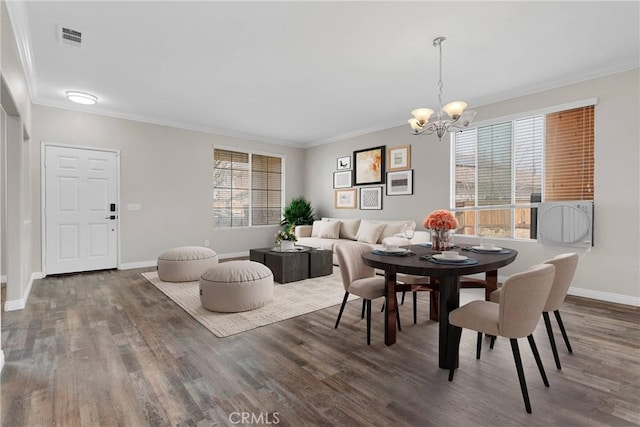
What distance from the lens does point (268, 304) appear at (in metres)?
3.53

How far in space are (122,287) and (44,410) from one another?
2785 mm

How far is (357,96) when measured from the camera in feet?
15.1

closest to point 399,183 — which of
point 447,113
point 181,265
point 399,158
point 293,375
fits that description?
point 399,158

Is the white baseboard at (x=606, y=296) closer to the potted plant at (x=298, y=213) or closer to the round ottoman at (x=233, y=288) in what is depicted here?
the round ottoman at (x=233, y=288)

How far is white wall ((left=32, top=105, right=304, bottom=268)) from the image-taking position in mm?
4898

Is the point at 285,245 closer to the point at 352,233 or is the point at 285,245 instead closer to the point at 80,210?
the point at 352,233

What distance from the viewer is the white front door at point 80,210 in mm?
4812

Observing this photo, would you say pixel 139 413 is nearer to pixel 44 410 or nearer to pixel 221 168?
pixel 44 410

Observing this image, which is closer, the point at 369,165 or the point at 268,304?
the point at 268,304

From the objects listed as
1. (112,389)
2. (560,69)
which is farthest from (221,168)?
(560,69)

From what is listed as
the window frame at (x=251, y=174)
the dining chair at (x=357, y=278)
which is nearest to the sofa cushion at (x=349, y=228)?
the window frame at (x=251, y=174)

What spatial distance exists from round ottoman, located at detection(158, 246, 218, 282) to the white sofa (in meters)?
2.10

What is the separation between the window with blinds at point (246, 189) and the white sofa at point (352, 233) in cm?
104

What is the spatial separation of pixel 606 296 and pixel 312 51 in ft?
14.3
